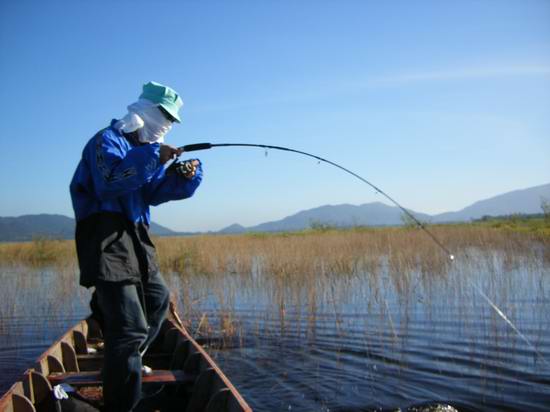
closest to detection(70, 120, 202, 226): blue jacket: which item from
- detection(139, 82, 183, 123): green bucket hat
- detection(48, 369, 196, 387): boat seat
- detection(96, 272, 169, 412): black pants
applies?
detection(139, 82, 183, 123): green bucket hat

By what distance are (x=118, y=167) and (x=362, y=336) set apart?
16.7 ft

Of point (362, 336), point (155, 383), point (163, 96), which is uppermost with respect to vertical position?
point (163, 96)

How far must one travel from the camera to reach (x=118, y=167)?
97.9 inches

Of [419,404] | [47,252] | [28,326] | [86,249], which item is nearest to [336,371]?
[419,404]

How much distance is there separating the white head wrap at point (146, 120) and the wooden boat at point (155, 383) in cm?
159

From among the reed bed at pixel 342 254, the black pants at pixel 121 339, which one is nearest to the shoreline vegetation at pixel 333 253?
the reed bed at pixel 342 254

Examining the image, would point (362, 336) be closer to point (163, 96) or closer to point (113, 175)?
point (163, 96)

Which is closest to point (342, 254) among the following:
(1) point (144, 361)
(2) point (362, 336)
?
(2) point (362, 336)

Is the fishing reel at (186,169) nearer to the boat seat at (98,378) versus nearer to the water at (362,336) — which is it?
the boat seat at (98,378)

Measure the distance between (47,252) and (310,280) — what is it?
13.3m

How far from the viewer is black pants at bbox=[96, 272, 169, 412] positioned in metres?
2.64

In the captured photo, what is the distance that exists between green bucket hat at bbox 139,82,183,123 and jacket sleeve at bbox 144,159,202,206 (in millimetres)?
400

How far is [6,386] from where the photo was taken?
5113 mm

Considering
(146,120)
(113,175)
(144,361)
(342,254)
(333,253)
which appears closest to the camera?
(113,175)
